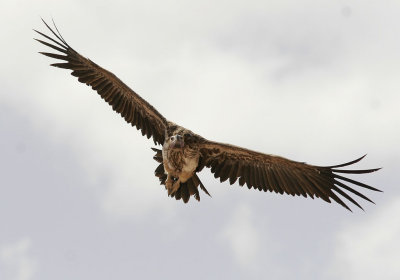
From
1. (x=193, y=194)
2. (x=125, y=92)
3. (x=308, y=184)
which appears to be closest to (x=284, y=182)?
(x=308, y=184)

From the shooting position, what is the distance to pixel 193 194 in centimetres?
2031

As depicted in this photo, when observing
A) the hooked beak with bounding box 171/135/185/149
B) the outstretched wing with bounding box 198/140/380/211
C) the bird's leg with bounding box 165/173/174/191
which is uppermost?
the outstretched wing with bounding box 198/140/380/211

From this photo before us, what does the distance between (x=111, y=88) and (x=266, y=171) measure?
3972mm

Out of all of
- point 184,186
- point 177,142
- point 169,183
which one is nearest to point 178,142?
point 177,142

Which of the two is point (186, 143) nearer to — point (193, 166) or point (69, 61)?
point (193, 166)

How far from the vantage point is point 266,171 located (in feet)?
68.2

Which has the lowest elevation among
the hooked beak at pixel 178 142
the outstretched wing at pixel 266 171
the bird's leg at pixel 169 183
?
the bird's leg at pixel 169 183

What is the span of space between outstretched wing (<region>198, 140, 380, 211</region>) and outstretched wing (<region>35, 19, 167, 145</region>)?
1317mm

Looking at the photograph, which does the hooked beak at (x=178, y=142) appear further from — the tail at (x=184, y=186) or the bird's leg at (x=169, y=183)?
the bird's leg at (x=169, y=183)

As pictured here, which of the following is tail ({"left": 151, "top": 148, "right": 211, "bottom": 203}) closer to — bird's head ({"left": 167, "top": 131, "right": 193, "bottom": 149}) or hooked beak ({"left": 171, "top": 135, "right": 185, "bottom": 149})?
bird's head ({"left": 167, "top": 131, "right": 193, "bottom": 149})

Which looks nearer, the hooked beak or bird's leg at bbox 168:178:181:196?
the hooked beak

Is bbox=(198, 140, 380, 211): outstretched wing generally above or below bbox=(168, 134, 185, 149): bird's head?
above

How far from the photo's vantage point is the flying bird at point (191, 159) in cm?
1984

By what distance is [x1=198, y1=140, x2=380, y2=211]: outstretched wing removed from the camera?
20219 mm
